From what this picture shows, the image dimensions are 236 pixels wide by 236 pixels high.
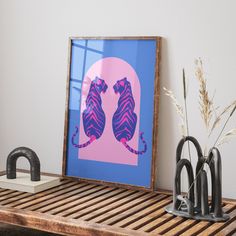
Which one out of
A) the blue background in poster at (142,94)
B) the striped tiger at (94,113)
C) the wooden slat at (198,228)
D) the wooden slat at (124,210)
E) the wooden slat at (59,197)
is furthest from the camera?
the striped tiger at (94,113)

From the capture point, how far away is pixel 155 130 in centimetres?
197

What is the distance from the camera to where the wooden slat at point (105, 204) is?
168 cm

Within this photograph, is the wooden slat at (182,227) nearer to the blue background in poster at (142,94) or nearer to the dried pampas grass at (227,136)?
the dried pampas grass at (227,136)

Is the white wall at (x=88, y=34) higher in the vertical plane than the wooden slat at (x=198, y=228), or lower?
higher

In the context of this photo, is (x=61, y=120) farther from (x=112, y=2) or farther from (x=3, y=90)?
(x=112, y=2)

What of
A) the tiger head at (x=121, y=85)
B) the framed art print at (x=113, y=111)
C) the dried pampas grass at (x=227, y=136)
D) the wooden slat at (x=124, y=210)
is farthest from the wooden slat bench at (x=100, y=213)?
the tiger head at (x=121, y=85)

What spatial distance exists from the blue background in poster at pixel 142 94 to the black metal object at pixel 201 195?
0.26 m

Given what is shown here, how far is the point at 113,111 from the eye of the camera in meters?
2.06

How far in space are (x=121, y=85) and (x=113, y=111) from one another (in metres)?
0.10

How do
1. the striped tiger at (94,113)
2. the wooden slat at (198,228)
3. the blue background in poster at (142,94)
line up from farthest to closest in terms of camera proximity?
the striped tiger at (94,113), the blue background in poster at (142,94), the wooden slat at (198,228)

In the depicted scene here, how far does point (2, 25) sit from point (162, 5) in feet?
2.49

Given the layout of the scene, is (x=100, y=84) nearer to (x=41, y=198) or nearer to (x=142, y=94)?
(x=142, y=94)

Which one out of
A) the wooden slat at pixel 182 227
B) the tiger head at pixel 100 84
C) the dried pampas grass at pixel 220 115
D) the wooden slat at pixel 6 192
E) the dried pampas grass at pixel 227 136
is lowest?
the wooden slat at pixel 182 227

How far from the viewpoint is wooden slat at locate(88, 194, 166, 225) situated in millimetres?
1639
